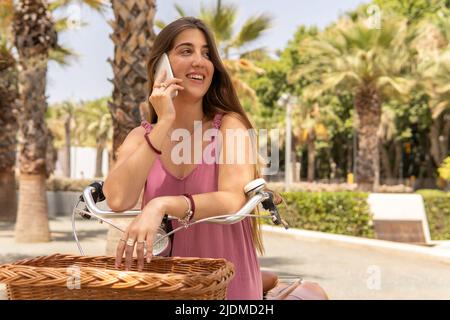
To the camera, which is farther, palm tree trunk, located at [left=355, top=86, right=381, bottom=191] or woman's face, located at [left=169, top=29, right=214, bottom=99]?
palm tree trunk, located at [left=355, top=86, right=381, bottom=191]

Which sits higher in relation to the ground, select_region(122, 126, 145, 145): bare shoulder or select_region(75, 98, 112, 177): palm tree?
select_region(75, 98, 112, 177): palm tree

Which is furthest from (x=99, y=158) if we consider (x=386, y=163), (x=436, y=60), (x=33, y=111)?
(x=33, y=111)

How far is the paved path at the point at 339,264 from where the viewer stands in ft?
29.1

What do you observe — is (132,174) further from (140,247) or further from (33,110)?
(33,110)

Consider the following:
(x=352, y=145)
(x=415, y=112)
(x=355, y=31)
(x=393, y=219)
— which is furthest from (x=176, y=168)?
(x=352, y=145)

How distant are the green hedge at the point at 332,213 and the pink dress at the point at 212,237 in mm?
14443

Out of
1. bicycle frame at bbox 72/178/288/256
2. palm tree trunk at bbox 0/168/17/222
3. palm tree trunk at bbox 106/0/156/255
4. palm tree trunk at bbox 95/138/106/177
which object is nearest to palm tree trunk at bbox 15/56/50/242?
palm tree trunk at bbox 106/0/156/255

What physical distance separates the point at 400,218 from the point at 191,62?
47.9 ft

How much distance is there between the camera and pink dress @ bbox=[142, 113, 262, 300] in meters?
1.92

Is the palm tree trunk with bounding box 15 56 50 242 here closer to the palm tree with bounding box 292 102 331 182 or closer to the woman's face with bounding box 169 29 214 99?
the woman's face with bounding box 169 29 214 99

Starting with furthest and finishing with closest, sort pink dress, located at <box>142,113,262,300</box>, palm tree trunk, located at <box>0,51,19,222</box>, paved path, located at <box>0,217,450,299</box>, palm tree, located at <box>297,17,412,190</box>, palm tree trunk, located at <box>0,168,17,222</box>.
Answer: palm tree, located at <box>297,17,412,190</box> → palm tree trunk, located at <box>0,51,19,222</box> → palm tree trunk, located at <box>0,168,17,222</box> → paved path, located at <box>0,217,450,299</box> → pink dress, located at <box>142,113,262,300</box>

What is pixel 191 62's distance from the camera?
199 cm

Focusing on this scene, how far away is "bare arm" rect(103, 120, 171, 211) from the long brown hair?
0.35 metres

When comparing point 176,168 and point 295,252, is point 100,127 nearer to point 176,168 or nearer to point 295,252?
point 295,252
